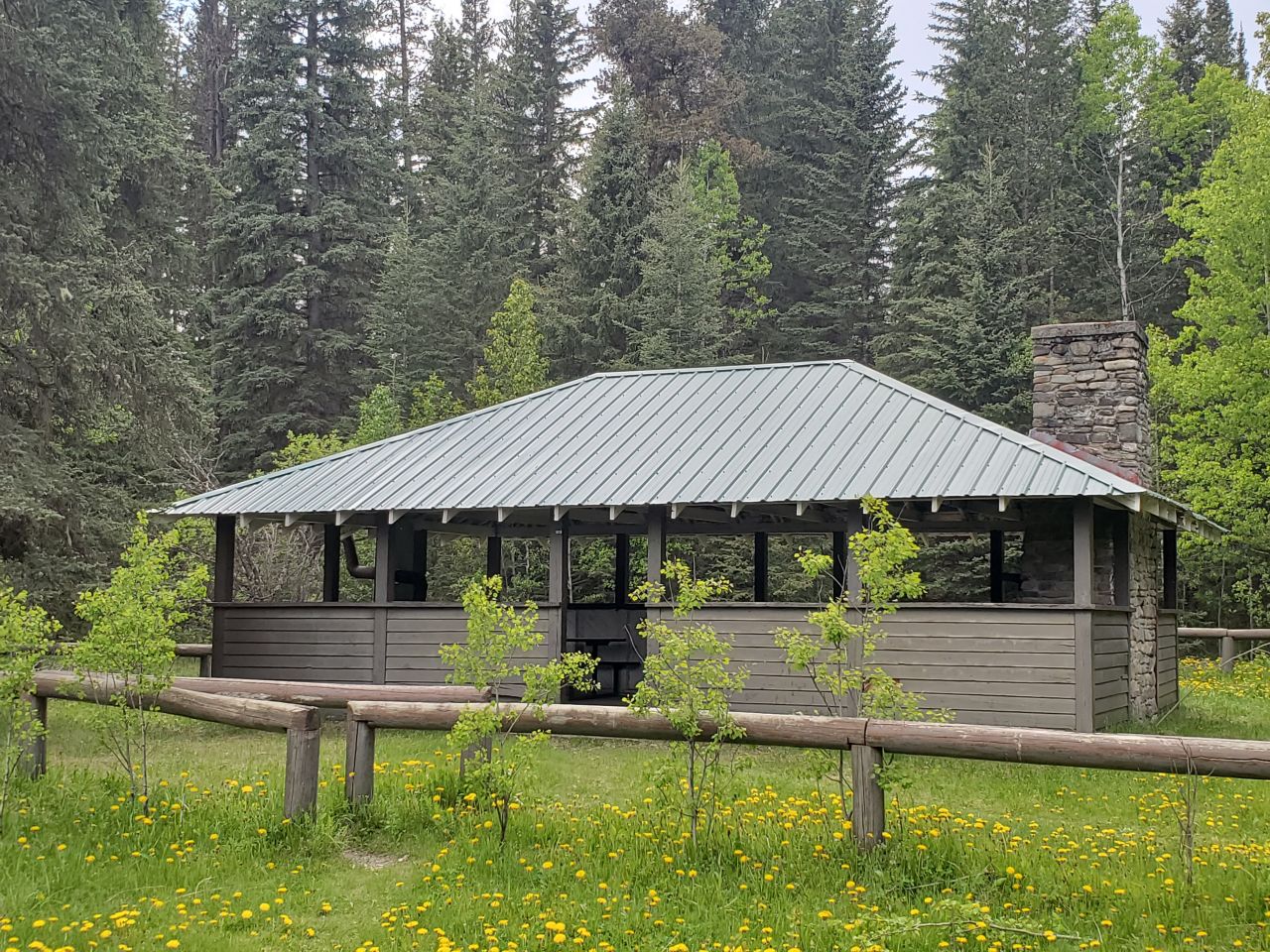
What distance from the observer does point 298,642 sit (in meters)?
13.2

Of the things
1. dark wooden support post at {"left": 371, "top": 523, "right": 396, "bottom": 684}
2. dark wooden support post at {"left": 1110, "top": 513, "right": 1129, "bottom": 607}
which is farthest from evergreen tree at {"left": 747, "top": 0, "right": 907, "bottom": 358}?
dark wooden support post at {"left": 371, "top": 523, "right": 396, "bottom": 684}

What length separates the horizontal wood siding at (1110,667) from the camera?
35.6 feet

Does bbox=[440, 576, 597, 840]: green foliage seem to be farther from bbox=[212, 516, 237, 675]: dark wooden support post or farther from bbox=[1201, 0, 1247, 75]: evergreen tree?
bbox=[1201, 0, 1247, 75]: evergreen tree

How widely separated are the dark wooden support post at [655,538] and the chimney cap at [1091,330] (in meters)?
4.82

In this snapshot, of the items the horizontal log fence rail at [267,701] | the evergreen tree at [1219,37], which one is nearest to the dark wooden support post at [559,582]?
the horizontal log fence rail at [267,701]

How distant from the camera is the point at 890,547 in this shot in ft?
20.9

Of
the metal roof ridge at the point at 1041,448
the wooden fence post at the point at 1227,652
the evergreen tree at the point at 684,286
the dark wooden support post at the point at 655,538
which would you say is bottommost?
the wooden fence post at the point at 1227,652

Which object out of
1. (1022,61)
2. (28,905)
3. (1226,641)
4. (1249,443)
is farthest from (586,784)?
(1022,61)

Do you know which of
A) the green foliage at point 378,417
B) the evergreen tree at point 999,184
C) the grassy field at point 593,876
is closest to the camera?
the grassy field at point 593,876

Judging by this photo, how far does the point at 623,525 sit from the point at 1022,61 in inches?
879

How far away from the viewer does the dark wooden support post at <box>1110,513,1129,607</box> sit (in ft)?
40.9

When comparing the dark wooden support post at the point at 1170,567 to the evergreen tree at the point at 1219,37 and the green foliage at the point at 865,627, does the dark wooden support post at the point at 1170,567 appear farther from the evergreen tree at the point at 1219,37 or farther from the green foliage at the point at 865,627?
the evergreen tree at the point at 1219,37

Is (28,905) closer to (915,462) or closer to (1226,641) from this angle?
(915,462)

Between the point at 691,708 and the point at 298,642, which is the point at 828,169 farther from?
the point at 691,708
